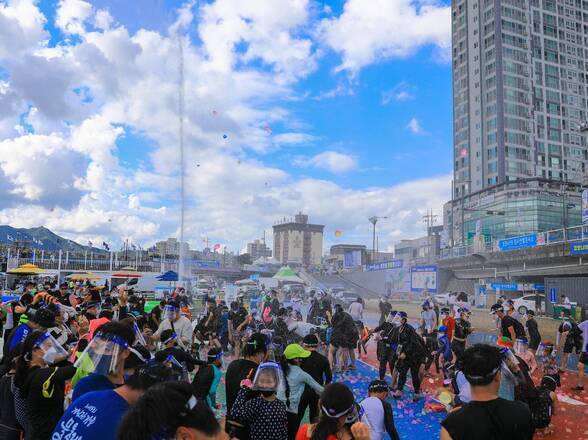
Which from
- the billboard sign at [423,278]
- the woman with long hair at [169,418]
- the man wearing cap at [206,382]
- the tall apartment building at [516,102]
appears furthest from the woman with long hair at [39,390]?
the tall apartment building at [516,102]

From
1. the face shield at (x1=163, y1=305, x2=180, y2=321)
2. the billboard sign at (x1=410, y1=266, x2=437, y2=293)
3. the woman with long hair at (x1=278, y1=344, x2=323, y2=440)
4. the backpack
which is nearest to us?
the woman with long hair at (x1=278, y1=344, x2=323, y2=440)

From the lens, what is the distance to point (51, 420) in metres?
3.78

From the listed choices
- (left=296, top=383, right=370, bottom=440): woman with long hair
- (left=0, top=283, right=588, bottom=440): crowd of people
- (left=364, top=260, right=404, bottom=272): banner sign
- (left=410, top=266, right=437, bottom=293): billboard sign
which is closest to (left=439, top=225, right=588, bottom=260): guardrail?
(left=410, top=266, right=437, bottom=293): billboard sign

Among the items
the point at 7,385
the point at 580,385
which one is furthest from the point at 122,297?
the point at 580,385

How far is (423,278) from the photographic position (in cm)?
4078

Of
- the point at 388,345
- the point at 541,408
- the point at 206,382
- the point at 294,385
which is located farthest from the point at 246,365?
the point at 388,345

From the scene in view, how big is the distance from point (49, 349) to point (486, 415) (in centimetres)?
374

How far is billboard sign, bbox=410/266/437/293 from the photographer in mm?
39469

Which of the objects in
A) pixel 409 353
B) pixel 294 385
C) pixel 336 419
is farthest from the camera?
pixel 409 353

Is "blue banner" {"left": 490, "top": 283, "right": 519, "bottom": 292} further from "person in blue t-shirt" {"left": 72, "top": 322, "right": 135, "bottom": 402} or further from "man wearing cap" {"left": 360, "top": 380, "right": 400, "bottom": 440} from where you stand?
"person in blue t-shirt" {"left": 72, "top": 322, "right": 135, "bottom": 402}

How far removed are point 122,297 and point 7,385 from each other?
321 inches

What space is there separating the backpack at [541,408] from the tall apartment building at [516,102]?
233ft

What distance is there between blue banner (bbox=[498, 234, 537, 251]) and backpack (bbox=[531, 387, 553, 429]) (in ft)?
107

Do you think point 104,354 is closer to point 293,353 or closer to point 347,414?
point 347,414
